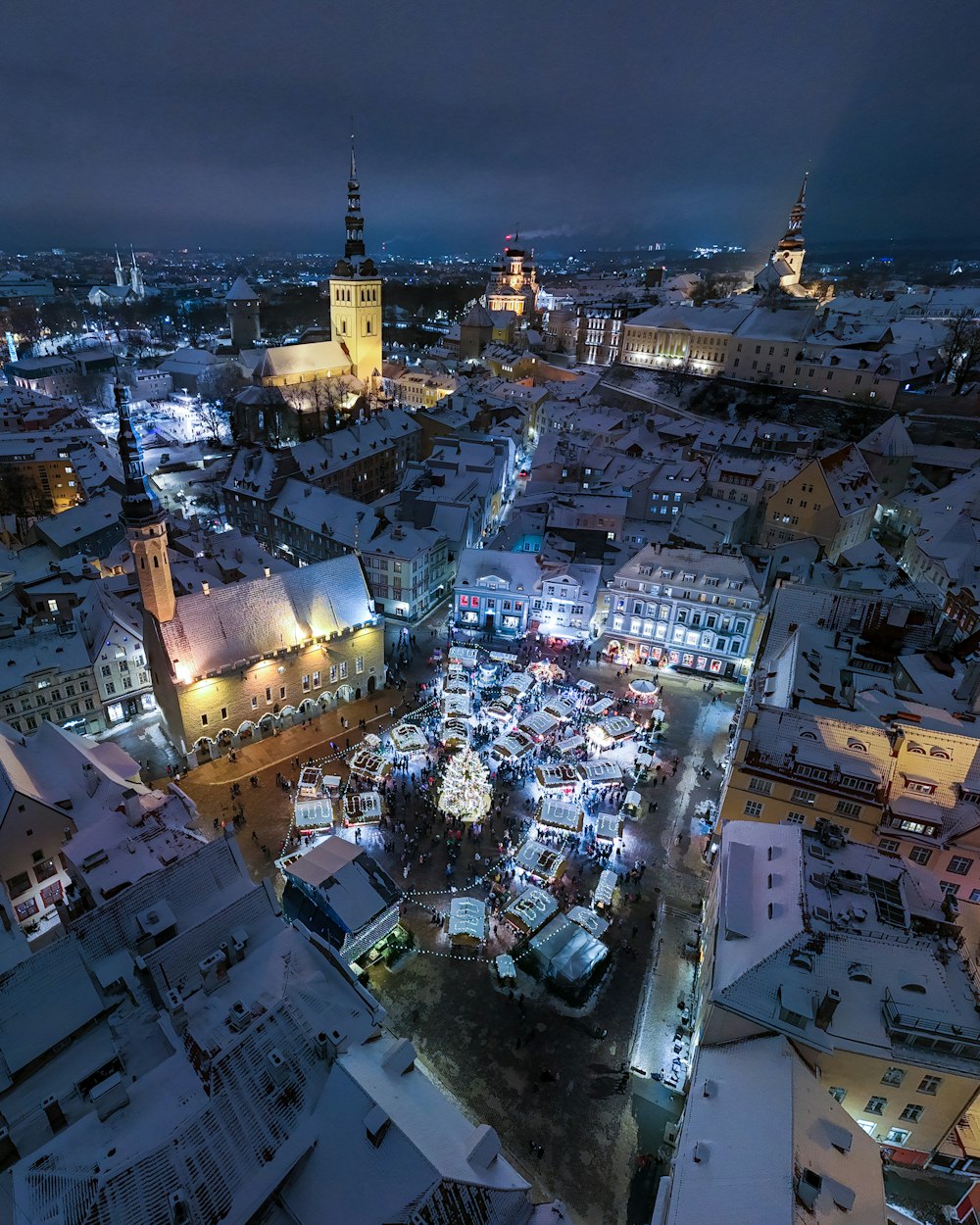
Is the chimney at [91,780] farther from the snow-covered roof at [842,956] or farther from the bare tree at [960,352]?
the bare tree at [960,352]

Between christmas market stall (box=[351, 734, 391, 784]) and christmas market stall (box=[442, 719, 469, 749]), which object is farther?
christmas market stall (box=[442, 719, 469, 749])

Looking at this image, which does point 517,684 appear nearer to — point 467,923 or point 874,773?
point 467,923

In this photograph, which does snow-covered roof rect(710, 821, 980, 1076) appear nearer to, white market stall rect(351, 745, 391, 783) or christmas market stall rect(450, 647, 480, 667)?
white market stall rect(351, 745, 391, 783)

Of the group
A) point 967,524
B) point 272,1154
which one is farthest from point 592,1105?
point 967,524

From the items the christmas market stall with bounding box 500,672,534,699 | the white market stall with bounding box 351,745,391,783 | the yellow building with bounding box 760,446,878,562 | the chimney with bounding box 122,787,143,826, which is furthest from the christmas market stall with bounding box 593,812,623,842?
the yellow building with bounding box 760,446,878,562

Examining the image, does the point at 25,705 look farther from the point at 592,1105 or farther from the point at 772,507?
the point at 772,507

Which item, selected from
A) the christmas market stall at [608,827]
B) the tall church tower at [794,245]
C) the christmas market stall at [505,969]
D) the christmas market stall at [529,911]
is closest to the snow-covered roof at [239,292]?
the tall church tower at [794,245]
